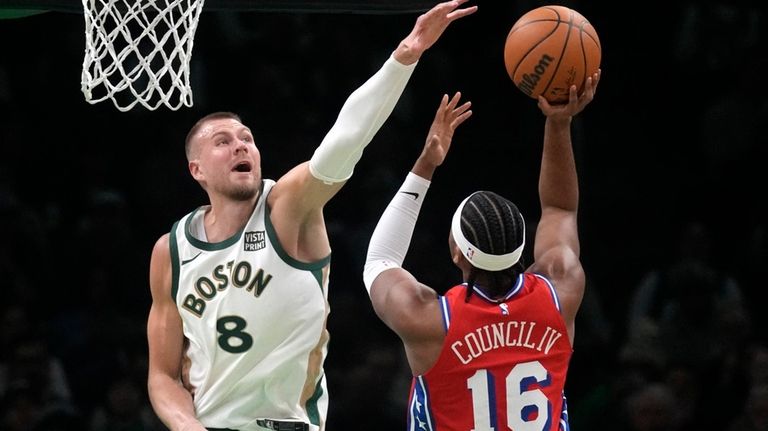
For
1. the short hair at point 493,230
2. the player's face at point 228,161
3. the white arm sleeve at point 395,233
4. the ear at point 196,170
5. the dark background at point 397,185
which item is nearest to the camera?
the short hair at point 493,230

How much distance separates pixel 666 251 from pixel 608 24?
2042 mm

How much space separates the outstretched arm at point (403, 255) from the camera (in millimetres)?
5156

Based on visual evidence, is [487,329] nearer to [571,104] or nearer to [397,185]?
[571,104]

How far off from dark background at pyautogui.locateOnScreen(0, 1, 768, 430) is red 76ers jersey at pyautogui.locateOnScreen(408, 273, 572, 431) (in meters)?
3.10

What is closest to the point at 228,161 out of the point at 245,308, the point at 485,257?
the point at 245,308

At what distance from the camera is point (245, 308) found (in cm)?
561

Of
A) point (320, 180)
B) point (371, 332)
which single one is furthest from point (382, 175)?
point (320, 180)

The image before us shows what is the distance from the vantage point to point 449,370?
5152mm

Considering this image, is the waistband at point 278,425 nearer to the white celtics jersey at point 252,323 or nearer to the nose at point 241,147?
the white celtics jersey at point 252,323

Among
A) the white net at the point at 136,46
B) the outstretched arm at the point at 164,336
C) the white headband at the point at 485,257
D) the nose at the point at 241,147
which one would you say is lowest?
→ the outstretched arm at the point at 164,336

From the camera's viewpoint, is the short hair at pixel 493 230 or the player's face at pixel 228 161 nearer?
the short hair at pixel 493 230

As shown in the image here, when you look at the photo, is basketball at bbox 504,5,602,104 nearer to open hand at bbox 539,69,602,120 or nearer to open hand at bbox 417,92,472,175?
open hand at bbox 539,69,602,120

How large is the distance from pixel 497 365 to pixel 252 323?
102 centimetres

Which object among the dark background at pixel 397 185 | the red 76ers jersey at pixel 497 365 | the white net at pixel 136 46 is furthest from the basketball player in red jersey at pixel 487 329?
the dark background at pixel 397 185
